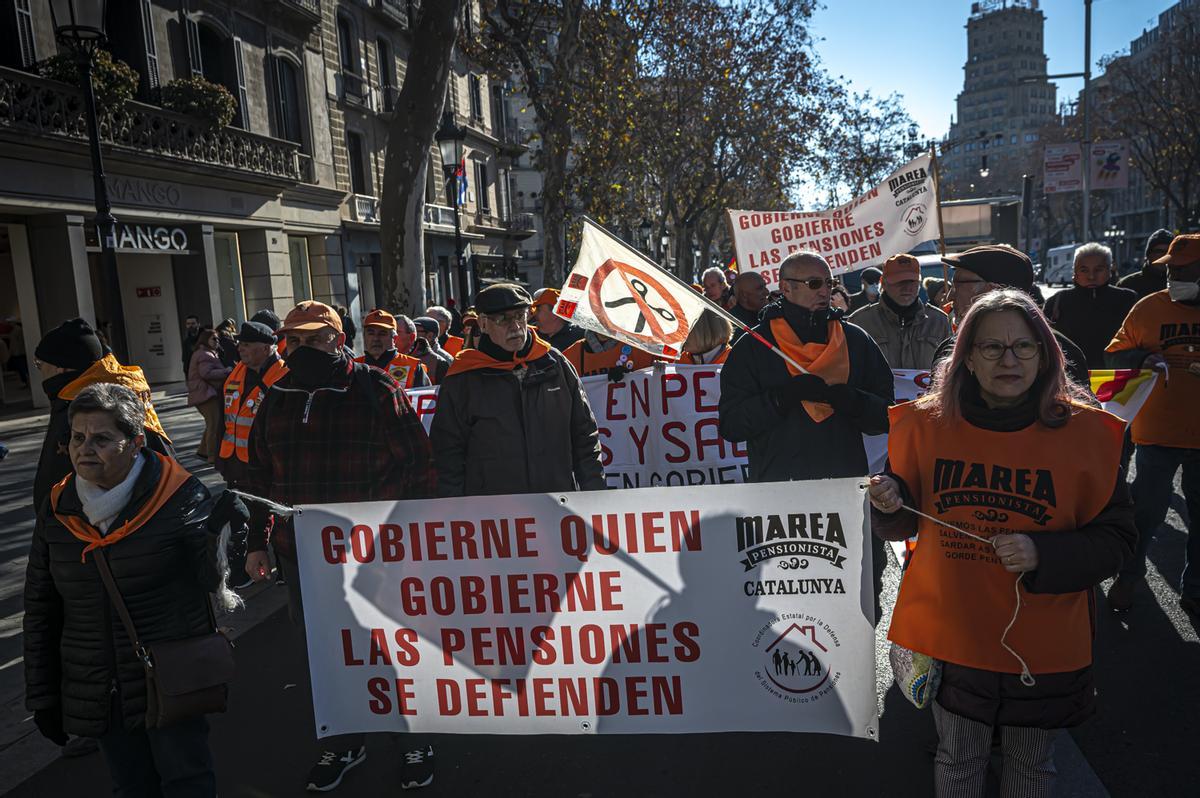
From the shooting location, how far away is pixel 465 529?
3.15 m

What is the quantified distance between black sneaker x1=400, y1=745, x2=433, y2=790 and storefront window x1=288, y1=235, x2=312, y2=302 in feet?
76.6

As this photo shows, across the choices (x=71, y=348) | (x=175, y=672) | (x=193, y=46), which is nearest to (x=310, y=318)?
(x=71, y=348)

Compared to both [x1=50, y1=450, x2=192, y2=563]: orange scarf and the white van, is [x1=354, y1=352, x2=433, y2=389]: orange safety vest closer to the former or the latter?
[x1=50, y1=450, x2=192, y2=563]: orange scarf

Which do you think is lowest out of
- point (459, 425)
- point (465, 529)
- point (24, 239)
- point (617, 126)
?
point (465, 529)

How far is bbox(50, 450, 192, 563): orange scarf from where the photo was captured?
2689 millimetres

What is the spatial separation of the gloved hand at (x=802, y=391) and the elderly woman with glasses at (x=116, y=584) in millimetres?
2299

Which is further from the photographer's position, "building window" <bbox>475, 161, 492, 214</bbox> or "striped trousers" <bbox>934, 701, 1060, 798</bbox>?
"building window" <bbox>475, 161, 492, 214</bbox>

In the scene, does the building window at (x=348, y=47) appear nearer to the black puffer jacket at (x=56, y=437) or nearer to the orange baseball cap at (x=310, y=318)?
the black puffer jacket at (x=56, y=437)

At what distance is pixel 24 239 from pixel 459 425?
17.0m

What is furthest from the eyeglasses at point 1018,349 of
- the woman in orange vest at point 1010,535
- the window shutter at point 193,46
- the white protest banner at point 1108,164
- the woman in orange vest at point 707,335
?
the white protest banner at point 1108,164

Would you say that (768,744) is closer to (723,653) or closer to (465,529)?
(723,653)

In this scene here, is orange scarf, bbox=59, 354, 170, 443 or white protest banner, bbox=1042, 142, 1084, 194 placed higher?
white protest banner, bbox=1042, 142, 1084, 194

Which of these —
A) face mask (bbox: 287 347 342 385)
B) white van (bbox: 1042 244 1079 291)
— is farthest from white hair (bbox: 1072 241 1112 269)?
white van (bbox: 1042 244 1079 291)

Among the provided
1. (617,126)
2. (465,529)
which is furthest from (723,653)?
(617,126)
